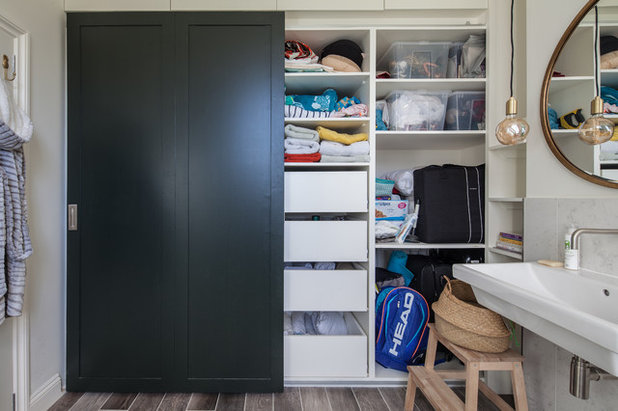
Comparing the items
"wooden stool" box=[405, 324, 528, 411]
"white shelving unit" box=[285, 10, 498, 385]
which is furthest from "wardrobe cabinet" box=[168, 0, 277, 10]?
"wooden stool" box=[405, 324, 528, 411]

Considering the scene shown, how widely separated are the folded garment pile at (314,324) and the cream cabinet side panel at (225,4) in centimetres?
186

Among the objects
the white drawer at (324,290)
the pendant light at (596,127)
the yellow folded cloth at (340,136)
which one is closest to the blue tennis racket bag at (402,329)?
the white drawer at (324,290)

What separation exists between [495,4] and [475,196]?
1.12 meters

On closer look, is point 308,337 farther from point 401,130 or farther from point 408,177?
point 401,130

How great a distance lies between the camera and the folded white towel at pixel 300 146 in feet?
6.55

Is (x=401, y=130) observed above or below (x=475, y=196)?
above

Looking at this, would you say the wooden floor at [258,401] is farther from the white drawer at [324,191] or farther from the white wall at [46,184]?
the white drawer at [324,191]

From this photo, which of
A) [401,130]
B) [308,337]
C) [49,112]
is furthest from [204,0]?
[308,337]

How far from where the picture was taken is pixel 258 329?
1.87 meters

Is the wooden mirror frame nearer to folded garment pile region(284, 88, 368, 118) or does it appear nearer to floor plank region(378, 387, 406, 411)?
folded garment pile region(284, 88, 368, 118)

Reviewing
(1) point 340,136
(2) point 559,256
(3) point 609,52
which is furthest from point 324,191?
(3) point 609,52

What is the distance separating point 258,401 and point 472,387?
1.11 metres

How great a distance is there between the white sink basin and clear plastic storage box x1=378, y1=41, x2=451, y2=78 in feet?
4.15

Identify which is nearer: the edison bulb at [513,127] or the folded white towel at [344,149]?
the edison bulb at [513,127]
